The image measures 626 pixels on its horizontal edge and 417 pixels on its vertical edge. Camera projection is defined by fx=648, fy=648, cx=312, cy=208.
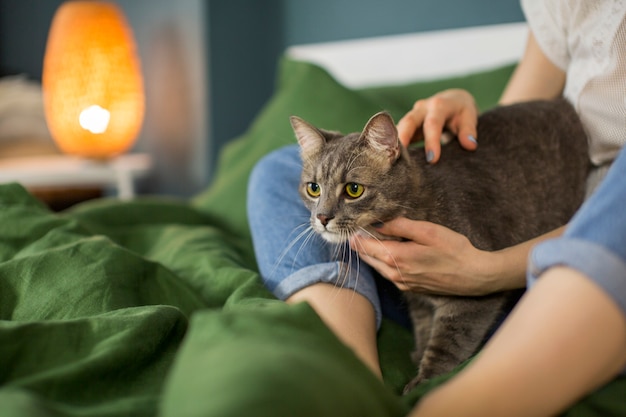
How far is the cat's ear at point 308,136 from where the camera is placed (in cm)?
119

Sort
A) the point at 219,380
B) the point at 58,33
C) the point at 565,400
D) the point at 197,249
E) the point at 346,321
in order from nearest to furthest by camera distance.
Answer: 1. the point at 219,380
2. the point at 565,400
3. the point at 346,321
4. the point at 197,249
5. the point at 58,33

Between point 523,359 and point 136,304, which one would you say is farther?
point 136,304

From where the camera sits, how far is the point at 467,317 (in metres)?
1.12

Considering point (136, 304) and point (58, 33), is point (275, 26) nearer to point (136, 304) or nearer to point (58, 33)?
point (58, 33)

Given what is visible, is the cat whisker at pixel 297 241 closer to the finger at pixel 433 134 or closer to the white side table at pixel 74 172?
the finger at pixel 433 134

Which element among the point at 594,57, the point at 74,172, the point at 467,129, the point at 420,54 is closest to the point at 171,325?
the point at 467,129

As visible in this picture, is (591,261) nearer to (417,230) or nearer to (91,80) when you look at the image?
(417,230)

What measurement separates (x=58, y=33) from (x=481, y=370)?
104 inches

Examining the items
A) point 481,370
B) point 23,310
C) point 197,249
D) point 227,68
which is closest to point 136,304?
point 23,310

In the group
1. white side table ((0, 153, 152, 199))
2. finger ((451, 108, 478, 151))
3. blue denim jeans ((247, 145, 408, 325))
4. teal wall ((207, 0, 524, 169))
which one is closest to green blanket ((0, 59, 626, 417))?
blue denim jeans ((247, 145, 408, 325))

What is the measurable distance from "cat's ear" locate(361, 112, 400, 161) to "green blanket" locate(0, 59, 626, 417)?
31 cm

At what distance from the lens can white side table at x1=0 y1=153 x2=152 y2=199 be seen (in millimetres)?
2717

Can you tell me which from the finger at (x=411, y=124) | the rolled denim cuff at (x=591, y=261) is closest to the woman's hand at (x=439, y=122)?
the finger at (x=411, y=124)

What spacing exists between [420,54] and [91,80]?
1380mm
